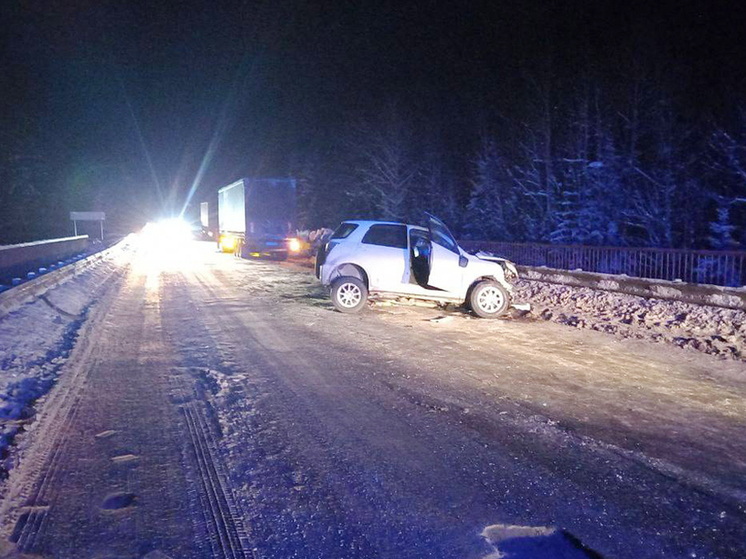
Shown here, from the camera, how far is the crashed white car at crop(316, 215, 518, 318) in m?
12.4

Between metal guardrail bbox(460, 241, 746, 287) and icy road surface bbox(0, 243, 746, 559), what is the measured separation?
7.24m

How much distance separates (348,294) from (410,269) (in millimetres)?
1412

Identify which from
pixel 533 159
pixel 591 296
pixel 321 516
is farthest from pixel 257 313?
pixel 533 159

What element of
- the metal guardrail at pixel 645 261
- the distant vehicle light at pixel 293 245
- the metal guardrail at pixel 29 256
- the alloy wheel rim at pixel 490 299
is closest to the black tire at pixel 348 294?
the alloy wheel rim at pixel 490 299

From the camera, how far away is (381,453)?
17.2 ft

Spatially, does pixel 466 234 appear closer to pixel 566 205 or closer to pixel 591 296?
pixel 566 205

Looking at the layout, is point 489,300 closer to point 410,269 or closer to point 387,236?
point 410,269

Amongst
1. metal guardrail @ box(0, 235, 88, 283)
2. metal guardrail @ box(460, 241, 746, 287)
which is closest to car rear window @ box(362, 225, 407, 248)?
metal guardrail @ box(460, 241, 746, 287)

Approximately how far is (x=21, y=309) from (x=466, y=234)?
25.3 meters

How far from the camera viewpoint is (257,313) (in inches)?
505

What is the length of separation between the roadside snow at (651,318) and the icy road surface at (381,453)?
790mm

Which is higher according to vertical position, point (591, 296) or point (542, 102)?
point (542, 102)

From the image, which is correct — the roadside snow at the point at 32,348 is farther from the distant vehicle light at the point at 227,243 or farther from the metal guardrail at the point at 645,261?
the distant vehicle light at the point at 227,243

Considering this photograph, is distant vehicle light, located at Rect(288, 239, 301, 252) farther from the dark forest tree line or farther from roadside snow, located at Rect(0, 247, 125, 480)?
roadside snow, located at Rect(0, 247, 125, 480)
